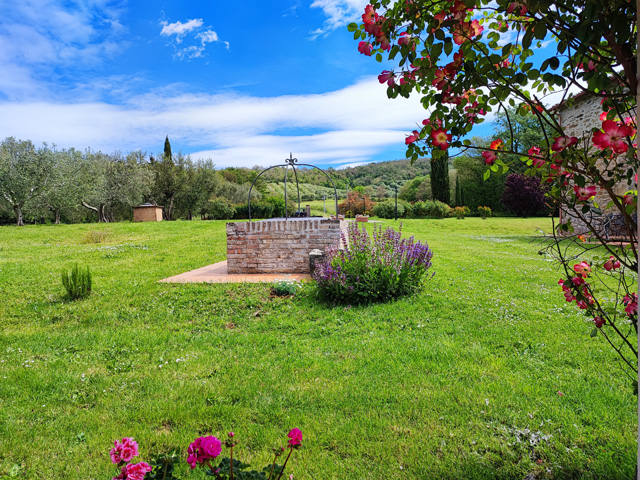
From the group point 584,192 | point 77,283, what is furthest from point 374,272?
point 77,283

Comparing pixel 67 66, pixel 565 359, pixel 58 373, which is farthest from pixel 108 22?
pixel 565 359

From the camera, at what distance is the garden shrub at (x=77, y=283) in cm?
584

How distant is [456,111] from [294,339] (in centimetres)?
307

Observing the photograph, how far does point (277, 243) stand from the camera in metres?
7.25

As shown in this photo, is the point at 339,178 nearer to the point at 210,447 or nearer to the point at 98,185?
the point at 98,185

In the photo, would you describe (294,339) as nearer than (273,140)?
Yes

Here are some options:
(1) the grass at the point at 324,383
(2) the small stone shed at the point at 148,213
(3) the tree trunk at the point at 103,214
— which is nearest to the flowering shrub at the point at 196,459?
(1) the grass at the point at 324,383

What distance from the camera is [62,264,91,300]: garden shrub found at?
19.1 feet

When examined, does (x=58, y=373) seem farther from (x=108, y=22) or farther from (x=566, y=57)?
(x=108, y=22)

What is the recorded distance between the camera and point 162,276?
24.4 ft

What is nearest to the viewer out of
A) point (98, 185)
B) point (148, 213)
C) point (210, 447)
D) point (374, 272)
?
point (210, 447)

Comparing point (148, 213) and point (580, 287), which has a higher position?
point (148, 213)

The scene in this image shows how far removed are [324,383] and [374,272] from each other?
2584mm

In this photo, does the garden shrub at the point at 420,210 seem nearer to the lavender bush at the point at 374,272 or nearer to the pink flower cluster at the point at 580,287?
the lavender bush at the point at 374,272
